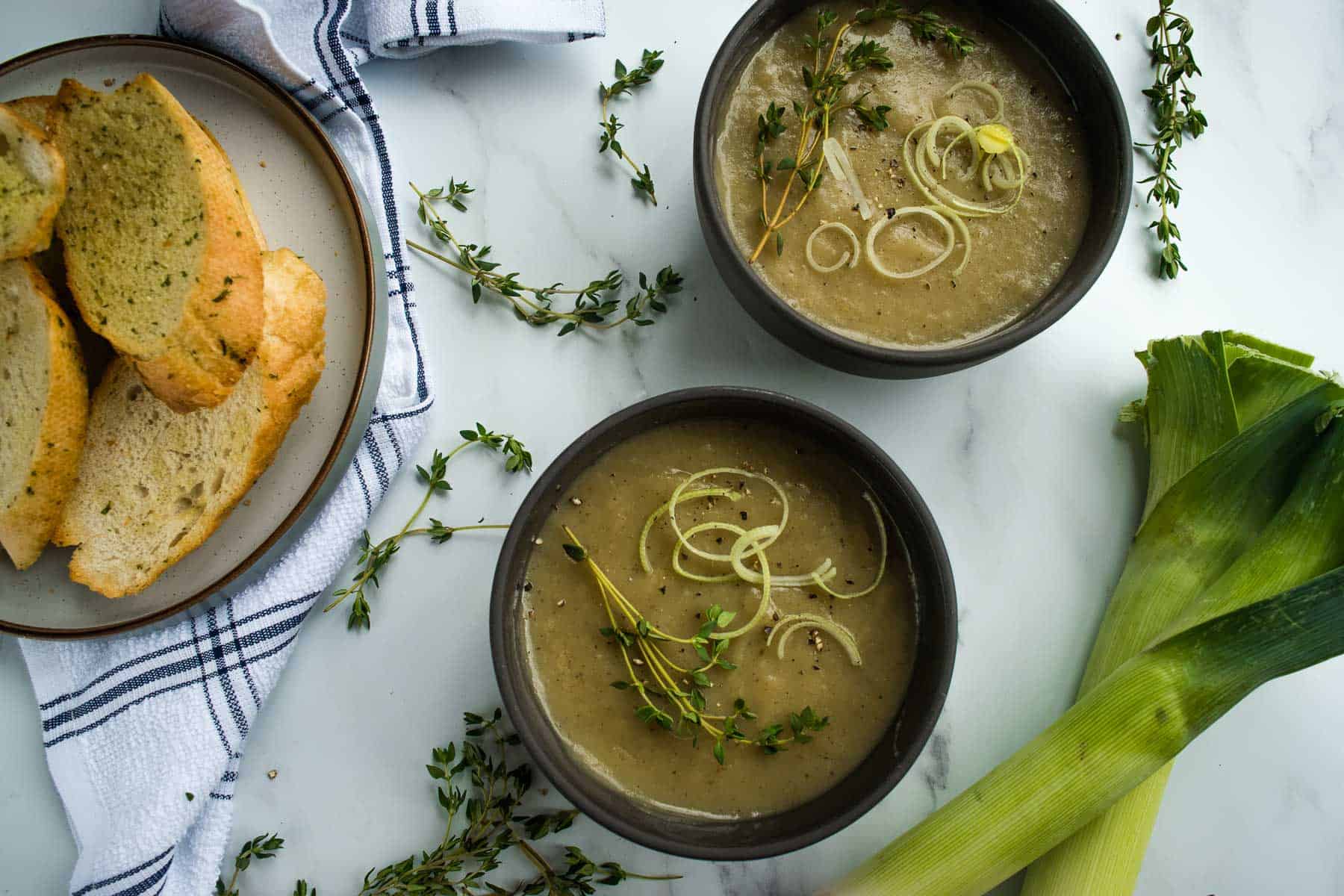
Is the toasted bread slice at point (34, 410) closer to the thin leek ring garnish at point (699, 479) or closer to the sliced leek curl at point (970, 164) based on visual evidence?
the thin leek ring garnish at point (699, 479)

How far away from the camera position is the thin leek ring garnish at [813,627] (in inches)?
69.4

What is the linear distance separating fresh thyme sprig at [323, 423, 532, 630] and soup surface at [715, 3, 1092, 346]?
25.1 inches

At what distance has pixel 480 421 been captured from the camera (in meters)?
2.11

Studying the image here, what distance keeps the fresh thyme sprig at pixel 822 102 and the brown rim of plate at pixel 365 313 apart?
0.77 meters

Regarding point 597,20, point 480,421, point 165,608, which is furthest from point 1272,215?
point 165,608

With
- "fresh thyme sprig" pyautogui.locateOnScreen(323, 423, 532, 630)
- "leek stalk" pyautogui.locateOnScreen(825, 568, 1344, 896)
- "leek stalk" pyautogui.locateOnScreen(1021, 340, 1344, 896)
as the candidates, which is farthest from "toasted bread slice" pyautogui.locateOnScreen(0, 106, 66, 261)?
"leek stalk" pyautogui.locateOnScreen(1021, 340, 1344, 896)

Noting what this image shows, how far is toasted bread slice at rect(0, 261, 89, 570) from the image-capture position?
1847mm

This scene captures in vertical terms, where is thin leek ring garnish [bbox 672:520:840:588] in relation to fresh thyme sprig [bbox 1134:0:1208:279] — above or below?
below

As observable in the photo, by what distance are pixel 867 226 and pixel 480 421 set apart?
892mm

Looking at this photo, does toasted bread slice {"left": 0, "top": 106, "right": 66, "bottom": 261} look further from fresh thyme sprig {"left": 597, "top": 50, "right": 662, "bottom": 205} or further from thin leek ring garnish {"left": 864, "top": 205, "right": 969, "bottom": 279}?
thin leek ring garnish {"left": 864, "top": 205, "right": 969, "bottom": 279}

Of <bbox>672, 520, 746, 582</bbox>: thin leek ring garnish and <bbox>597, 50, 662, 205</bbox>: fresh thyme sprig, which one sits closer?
<bbox>672, 520, 746, 582</bbox>: thin leek ring garnish

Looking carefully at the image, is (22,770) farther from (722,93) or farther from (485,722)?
(722,93)

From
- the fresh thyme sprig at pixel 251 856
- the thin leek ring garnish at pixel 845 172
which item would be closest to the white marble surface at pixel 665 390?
the fresh thyme sprig at pixel 251 856

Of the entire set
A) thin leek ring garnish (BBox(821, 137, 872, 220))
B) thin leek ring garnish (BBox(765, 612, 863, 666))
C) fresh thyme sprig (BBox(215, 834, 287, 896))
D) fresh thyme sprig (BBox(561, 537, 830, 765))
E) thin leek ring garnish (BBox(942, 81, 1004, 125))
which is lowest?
fresh thyme sprig (BBox(215, 834, 287, 896))
